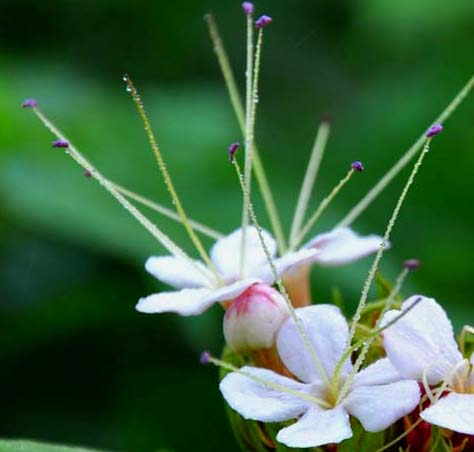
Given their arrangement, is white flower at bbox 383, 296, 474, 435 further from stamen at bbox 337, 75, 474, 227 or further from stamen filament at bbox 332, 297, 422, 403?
stamen at bbox 337, 75, 474, 227

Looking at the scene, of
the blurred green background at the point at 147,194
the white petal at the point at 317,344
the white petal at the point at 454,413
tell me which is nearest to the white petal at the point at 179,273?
the white petal at the point at 317,344

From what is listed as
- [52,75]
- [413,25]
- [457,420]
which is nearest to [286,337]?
[457,420]

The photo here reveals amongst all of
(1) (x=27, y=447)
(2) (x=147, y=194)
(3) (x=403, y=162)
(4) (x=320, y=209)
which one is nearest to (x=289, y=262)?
(4) (x=320, y=209)

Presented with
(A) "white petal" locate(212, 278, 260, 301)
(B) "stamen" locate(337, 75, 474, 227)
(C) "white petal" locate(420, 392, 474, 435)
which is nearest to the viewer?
(C) "white petal" locate(420, 392, 474, 435)

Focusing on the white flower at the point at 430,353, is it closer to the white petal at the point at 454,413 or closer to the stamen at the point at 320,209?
the white petal at the point at 454,413

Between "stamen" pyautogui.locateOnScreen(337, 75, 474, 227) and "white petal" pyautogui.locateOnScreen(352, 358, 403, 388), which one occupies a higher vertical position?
"stamen" pyautogui.locateOnScreen(337, 75, 474, 227)

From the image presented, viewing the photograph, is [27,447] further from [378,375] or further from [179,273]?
[378,375]

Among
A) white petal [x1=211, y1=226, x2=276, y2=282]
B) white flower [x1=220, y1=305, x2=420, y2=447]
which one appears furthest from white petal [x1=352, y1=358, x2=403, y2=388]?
white petal [x1=211, y1=226, x2=276, y2=282]

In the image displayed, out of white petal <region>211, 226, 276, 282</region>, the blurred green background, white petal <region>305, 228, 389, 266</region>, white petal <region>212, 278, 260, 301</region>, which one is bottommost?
the blurred green background
